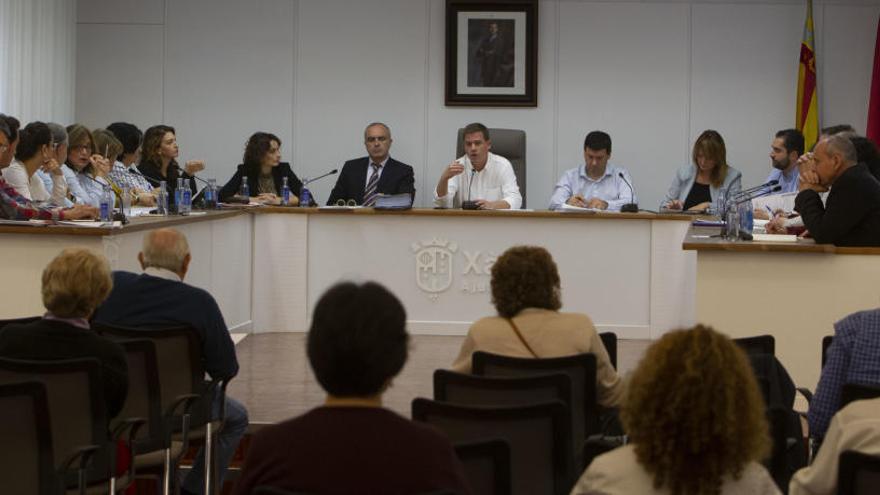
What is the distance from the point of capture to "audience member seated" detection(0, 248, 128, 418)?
147 inches

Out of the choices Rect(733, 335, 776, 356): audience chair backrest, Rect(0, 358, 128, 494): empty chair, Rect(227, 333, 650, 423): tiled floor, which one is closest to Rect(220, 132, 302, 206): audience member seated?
Rect(227, 333, 650, 423): tiled floor

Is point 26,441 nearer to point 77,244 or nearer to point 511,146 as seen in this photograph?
point 77,244

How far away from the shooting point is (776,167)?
919 centimetres

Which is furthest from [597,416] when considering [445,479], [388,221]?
[388,221]

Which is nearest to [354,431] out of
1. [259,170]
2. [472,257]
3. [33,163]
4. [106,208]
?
[106,208]

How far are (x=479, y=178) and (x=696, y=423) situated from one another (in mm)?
7280

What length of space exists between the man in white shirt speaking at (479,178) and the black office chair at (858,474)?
21.4 ft

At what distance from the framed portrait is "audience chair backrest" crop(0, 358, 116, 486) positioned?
25.2ft

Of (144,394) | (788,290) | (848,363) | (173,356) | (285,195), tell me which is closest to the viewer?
(848,363)

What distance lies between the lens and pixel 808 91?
10781 millimetres

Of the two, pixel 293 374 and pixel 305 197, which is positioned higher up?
pixel 305 197

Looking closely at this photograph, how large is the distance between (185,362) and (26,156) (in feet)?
9.54

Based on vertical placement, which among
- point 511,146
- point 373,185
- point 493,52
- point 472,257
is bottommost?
point 472,257

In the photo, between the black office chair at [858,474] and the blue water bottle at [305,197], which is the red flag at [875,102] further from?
the black office chair at [858,474]
